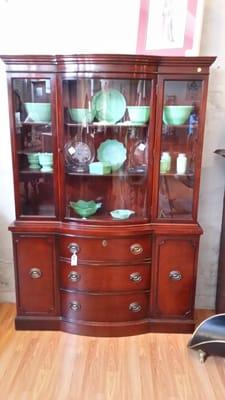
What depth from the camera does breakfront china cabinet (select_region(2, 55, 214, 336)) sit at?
2158 mm

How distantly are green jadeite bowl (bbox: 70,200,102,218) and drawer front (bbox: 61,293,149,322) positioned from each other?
540 mm

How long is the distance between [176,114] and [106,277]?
112 centimetres

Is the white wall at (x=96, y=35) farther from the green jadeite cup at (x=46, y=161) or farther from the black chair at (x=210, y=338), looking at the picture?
the black chair at (x=210, y=338)

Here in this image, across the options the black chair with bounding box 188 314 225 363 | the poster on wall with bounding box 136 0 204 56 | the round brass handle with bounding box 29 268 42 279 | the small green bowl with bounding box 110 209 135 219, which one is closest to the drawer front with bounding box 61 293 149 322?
the round brass handle with bounding box 29 268 42 279

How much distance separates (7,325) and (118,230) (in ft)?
3.61

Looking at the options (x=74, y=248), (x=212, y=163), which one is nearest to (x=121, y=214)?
(x=74, y=248)

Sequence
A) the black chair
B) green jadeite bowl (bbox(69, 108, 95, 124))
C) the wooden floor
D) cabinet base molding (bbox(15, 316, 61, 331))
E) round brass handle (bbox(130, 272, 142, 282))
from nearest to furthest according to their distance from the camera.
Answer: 1. the wooden floor
2. the black chair
3. green jadeite bowl (bbox(69, 108, 95, 124))
4. round brass handle (bbox(130, 272, 142, 282))
5. cabinet base molding (bbox(15, 316, 61, 331))

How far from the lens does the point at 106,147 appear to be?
2.38m

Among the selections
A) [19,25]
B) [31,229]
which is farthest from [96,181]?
[19,25]

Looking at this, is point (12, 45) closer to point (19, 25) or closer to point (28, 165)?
point (19, 25)

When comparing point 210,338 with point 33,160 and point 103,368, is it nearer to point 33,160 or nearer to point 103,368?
point 103,368

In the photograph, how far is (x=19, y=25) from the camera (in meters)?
2.38

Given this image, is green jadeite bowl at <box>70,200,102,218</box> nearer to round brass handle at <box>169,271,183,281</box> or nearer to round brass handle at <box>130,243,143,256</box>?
round brass handle at <box>130,243,143,256</box>

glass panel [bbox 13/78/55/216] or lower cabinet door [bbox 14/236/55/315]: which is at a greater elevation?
glass panel [bbox 13/78/55/216]
